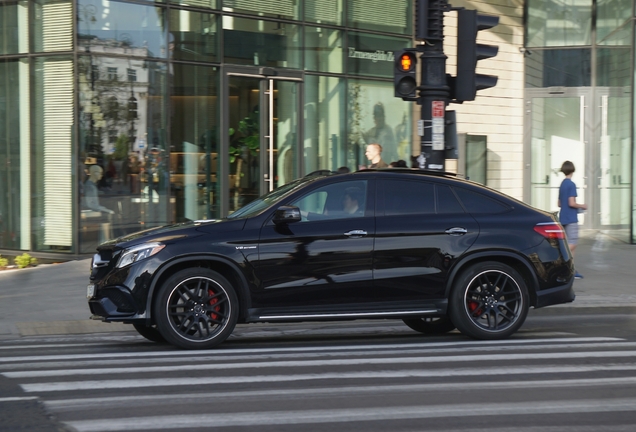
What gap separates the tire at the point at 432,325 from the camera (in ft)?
32.8

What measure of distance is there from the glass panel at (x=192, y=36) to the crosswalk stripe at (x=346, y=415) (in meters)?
13.1

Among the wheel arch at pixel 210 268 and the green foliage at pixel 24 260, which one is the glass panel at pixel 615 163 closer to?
the green foliage at pixel 24 260

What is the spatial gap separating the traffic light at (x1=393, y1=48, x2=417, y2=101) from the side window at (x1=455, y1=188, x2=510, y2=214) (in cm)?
311

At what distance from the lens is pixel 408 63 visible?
12234 millimetres

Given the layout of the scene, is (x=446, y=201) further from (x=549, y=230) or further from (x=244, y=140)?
(x=244, y=140)

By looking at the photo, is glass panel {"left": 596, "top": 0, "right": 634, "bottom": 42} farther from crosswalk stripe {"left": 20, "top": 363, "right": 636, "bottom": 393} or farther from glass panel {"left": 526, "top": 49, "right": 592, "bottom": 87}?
crosswalk stripe {"left": 20, "top": 363, "right": 636, "bottom": 393}

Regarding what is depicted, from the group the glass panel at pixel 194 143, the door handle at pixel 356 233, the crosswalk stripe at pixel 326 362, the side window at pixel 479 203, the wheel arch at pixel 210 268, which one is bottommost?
the crosswalk stripe at pixel 326 362

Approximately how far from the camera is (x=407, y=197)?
30.3 feet

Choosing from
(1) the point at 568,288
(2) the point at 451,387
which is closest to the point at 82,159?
(1) the point at 568,288

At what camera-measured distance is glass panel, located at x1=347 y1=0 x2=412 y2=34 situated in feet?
68.8

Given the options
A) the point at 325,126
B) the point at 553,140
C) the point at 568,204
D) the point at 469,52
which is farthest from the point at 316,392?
the point at 553,140

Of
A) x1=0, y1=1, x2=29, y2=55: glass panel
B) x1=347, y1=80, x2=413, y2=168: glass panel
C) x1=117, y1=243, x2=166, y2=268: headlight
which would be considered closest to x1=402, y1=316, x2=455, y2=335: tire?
x1=117, y1=243, x2=166, y2=268: headlight

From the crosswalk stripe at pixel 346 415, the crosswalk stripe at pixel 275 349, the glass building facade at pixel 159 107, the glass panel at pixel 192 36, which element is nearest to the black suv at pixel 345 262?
the crosswalk stripe at pixel 275 349

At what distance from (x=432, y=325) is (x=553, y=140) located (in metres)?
15.8
